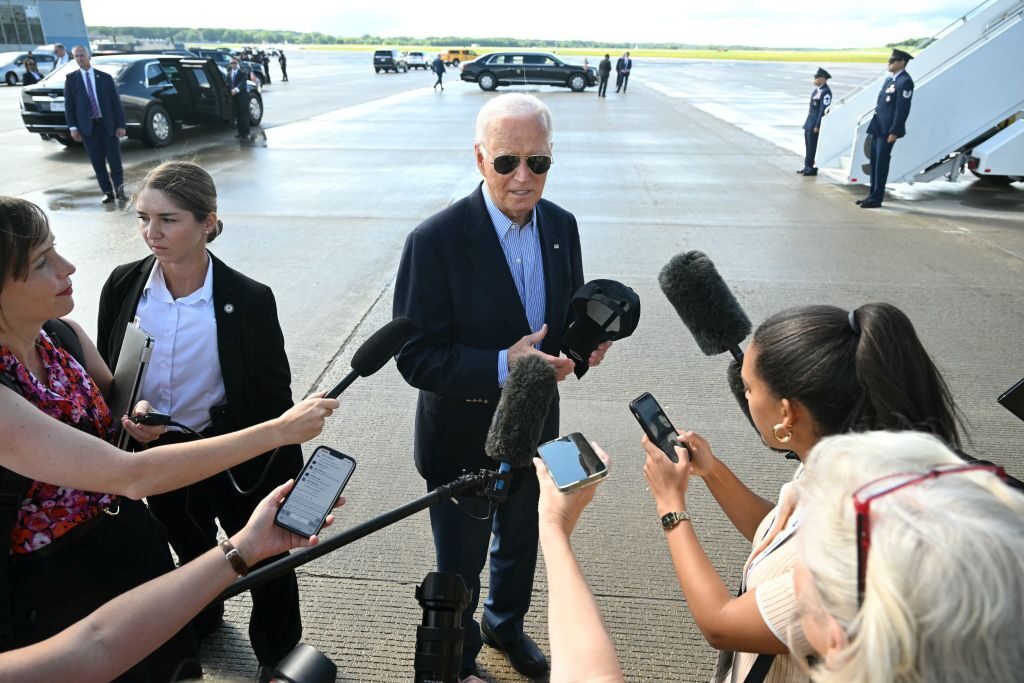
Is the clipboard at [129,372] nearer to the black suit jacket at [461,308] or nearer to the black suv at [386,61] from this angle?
the black suit jacket at [461,308]

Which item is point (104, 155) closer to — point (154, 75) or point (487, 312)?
point (154, 75)

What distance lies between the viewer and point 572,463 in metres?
1.47

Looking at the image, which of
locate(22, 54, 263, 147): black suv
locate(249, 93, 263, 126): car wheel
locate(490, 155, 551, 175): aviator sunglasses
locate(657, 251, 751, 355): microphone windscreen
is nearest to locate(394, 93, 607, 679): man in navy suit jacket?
locate(490, 155, 551, 175): aviator sunglasses

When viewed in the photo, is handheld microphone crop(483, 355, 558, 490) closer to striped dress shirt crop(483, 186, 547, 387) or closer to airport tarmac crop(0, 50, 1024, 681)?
striped dress shirt crop(483, 186, 547, 387)

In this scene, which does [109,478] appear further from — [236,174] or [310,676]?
[236,174]

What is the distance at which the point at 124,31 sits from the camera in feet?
311

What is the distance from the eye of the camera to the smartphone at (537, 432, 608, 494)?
143 centimetres

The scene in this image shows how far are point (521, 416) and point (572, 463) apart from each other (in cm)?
24

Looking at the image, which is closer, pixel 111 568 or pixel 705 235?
pixel 111 568

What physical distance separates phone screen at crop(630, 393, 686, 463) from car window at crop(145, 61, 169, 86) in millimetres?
15330

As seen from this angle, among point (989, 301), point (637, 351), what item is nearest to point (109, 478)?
point (637, 351)

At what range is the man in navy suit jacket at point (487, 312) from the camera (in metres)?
2.25

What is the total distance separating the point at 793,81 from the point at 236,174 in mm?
35427

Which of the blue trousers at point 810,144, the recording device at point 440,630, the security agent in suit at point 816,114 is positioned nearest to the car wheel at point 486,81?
the security agent in suit at point 816,114
